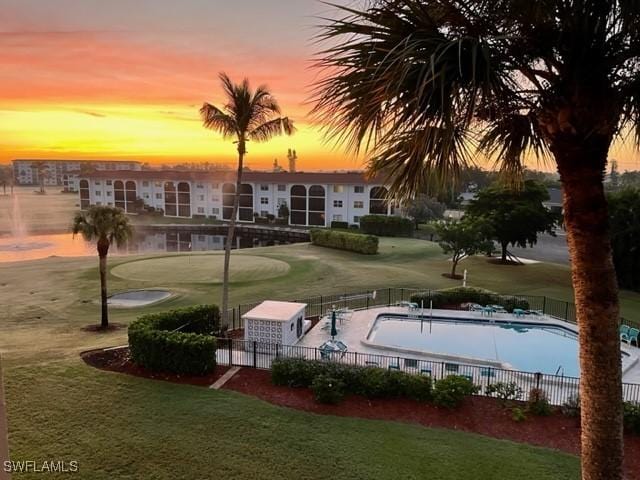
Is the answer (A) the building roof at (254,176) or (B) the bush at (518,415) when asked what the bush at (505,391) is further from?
(A) the building roof at (254,176)

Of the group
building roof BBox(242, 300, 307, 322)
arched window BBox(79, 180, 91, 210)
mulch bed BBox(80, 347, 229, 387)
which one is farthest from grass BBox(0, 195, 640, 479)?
arched window BBox(79, 180, 91, 210)

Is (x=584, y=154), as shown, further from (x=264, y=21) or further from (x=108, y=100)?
(x=108, y=100)

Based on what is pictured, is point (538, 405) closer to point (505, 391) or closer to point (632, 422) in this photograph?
point (505, 391)

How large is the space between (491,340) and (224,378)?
1077 centimetres

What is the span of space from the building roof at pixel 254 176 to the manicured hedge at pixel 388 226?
10.4 meters

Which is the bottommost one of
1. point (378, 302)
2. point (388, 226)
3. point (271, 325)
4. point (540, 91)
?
point (378, 302)

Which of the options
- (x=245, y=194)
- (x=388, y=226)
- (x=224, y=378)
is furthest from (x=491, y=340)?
(x=245, y=194)

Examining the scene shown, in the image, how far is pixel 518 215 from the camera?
33.5 meters

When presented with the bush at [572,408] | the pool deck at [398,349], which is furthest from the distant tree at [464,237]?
the bush at [572,408]

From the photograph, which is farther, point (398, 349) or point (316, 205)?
point (316, 205)

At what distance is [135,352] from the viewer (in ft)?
37.6

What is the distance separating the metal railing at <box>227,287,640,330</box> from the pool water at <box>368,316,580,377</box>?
217cm

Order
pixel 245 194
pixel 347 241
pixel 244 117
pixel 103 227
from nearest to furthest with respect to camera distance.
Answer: pixel 244 117 → pixel 103 227 → pixel 347 241 → pixel 245 194

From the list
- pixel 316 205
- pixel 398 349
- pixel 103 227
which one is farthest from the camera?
pixel 316 205
